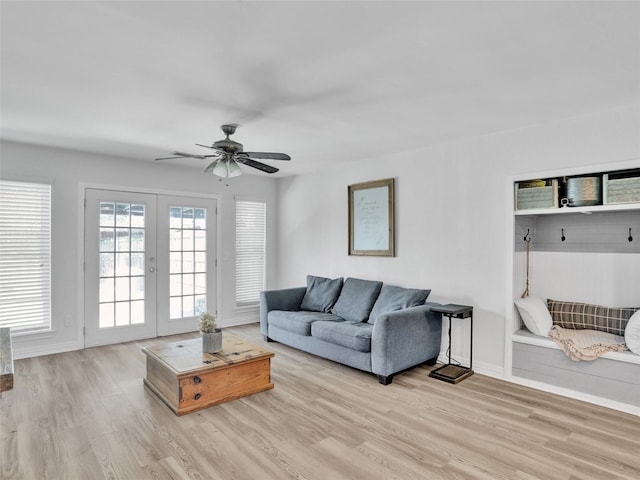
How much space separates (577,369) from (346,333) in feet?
6.72

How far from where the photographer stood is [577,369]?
3301mm

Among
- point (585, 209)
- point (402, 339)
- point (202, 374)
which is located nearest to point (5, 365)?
point (202, 374)

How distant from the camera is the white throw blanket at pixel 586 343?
3.15 meters

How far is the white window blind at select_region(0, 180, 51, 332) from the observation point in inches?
170

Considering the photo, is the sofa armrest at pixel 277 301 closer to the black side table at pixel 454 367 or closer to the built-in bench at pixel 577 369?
the black side table at pixel 454 367

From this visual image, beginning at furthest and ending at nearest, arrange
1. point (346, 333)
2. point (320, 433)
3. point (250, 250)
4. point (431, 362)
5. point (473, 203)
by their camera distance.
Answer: point (250, 250), point (431, 362), point (473, 203), point (346, 333), point (320, 433)

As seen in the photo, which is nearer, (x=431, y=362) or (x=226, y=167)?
(x=226, y=167)

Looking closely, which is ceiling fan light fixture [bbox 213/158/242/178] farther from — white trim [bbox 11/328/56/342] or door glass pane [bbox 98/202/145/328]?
white trim [bbox 11/328/56/342]

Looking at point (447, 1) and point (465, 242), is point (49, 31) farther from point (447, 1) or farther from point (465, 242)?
point (465, 242)

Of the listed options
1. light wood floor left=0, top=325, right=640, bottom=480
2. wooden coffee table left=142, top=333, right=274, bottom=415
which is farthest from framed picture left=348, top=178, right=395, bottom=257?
wooden coffee table left=142, top=333, right=274, bottom=415

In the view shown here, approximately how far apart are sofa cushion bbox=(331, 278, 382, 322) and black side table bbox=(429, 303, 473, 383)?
891 millimetres

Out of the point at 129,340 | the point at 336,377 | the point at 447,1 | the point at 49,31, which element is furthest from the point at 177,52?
the point at 129,340

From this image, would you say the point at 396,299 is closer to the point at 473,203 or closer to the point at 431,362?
the point at 431,362

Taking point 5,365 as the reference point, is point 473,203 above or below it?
above
